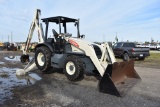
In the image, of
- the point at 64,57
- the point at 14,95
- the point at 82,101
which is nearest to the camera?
the point at 82,101

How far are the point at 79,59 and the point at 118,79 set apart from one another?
1.74 m

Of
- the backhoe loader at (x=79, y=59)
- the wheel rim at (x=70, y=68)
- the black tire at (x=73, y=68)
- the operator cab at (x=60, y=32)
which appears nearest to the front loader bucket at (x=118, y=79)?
the backhoe loader at (x=79, y=59)

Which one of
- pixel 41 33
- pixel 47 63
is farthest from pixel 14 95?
pixel 41 33

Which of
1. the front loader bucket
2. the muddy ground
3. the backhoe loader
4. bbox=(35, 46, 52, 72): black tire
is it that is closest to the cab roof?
the backhoe loader

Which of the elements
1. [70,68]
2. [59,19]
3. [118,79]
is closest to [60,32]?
[59,19]

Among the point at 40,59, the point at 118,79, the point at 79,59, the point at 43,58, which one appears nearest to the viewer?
the point at 118,79

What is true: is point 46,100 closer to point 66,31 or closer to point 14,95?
point 14,95

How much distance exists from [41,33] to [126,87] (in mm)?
5085

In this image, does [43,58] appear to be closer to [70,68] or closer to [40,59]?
[40,59]

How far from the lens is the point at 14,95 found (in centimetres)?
664

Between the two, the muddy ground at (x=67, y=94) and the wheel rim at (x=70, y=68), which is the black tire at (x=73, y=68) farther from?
the muddy ground at (x=67, y=94)

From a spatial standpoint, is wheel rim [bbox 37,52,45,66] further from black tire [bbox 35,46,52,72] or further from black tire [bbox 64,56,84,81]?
black tire [bbox 64,56,84,81]

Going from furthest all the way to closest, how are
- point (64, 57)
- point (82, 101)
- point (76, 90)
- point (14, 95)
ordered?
point (64, 57), point (76, 90), point (14, 95), point (82, 101)

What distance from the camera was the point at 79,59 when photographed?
8.59 m
